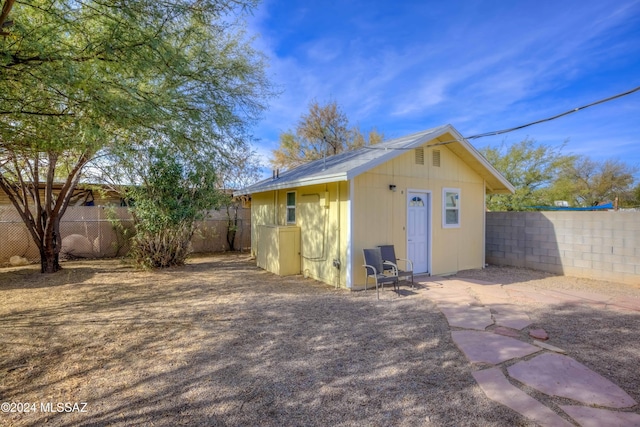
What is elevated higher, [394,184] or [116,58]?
[116,58]

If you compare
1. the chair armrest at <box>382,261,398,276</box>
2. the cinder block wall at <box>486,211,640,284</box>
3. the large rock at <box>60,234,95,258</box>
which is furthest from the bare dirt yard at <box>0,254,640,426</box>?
the large rock at <box>60,234,95,258</box>

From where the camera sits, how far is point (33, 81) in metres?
3.57

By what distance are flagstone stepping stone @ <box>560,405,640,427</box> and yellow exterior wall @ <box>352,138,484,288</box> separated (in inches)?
168

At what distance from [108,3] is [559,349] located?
6.56 metres

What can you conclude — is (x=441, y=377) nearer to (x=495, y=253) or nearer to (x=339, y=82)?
(x=495, y=253)

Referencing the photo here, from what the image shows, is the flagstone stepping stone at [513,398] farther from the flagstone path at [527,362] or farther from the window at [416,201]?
the window at [416,201]

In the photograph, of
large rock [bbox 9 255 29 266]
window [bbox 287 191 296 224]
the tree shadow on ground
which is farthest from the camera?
large rock [bbox 9 255 29 266]

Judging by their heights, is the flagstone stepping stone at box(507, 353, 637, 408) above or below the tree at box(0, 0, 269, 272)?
below

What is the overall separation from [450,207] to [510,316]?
3844mm

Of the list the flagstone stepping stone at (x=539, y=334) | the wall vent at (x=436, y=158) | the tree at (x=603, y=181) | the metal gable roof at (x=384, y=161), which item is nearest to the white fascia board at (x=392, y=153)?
the metal gable roof at (x=384, y=161)

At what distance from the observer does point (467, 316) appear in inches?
190

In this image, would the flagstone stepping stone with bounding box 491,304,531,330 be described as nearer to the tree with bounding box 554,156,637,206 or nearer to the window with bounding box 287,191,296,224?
the window with bounding box 287,191,296,224

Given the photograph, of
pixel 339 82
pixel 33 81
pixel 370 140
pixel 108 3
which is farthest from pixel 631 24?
pixel 370 140

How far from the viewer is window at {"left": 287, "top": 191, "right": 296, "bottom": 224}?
28.6 ft
